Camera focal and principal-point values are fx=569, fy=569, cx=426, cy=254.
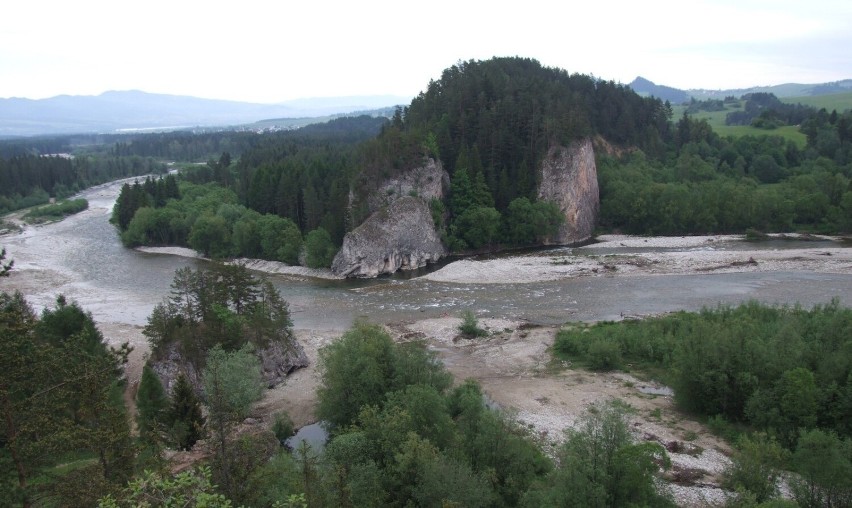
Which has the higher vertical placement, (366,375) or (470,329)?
(366,375)

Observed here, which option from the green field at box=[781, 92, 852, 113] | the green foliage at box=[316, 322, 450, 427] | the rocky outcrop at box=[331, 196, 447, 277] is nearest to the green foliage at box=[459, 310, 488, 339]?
the green foliage at box=[316, 322, 450, 427]

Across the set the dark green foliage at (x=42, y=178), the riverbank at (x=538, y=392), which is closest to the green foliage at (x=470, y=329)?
the riverbank at (x=538, y=392)

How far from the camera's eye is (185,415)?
26.2 meters

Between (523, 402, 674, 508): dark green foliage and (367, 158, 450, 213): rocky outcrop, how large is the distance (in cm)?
4916

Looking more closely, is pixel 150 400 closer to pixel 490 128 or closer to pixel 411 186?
pixel 411 186

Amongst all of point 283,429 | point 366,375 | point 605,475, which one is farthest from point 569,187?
point 605,475

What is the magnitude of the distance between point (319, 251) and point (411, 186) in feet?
43.3

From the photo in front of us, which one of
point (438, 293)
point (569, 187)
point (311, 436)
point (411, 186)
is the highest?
point (411, 186)

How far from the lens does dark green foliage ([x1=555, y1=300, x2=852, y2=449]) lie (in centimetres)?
2638

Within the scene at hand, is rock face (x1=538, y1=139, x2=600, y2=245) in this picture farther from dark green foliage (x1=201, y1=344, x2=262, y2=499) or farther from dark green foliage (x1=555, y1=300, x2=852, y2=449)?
dark green foliage (x1=201, y1=344, x2=262, y2=499)

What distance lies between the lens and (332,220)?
66.6 m

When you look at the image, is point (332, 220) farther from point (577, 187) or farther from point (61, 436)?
point (61, 436)

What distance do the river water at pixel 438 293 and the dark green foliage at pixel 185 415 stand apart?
2040cm

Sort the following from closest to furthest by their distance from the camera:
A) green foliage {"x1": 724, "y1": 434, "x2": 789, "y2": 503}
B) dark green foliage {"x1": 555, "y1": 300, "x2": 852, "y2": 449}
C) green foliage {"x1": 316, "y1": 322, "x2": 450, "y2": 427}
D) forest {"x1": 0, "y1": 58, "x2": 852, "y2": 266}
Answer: green foliage {"x1": 724, "y1": 434, "x2": 789, "y2": 503} < dark green foliage {"x1": 555, "y1": 300, "x2": 852, "y2": 449} < green foliage {"x1": 316, "y1": 322, "x2": 450, "y2": 427} < forest {"x1": 0, "y1": 58, "x2": 852, "y2": 266}
